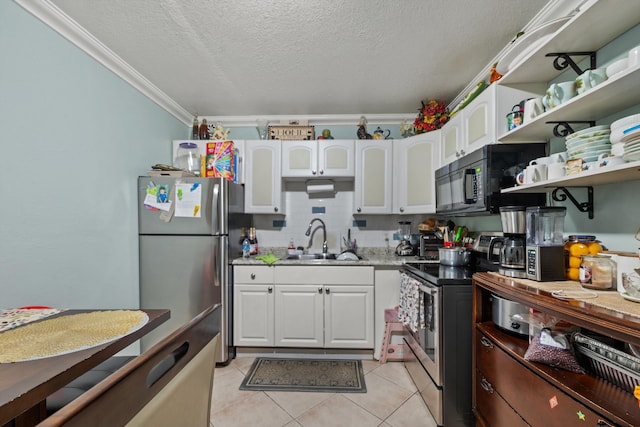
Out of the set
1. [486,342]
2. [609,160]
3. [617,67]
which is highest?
[617,67]

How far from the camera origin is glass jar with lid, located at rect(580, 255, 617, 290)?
1052mm

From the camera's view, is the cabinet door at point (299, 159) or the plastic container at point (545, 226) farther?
the cabinet door at point (299, 159)

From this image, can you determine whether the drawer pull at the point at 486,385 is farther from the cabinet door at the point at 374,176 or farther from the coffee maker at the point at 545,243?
the cabinet door at the point at 374,176

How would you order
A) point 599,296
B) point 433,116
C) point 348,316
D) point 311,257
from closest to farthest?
point 599,296 → point 348,316 → point 433,116 → point 311,257

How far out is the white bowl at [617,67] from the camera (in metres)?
0.92

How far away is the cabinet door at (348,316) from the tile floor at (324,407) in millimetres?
350

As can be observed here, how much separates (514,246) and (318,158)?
1870 mm

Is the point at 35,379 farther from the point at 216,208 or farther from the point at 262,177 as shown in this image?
the point at 262,177

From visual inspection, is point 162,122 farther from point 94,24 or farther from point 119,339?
point 119,339

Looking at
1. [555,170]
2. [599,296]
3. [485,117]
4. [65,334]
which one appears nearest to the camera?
[65,334]

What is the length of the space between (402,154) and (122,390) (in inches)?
107

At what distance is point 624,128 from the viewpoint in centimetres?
93

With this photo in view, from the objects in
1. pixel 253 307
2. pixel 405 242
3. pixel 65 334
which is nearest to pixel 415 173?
pixel 405 242

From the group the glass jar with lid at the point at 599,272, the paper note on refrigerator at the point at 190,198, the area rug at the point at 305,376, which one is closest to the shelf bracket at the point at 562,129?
the glass jar with lid at the point at 599,272
